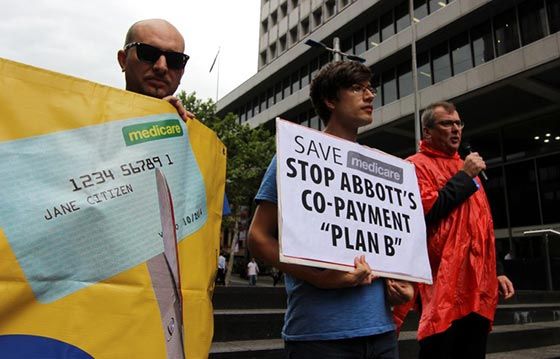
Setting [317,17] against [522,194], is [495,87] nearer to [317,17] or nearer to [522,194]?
[522,194]

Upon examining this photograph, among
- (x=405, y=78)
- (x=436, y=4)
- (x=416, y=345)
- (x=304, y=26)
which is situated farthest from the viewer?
(x=304, y=26)

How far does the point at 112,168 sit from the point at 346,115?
1042mm

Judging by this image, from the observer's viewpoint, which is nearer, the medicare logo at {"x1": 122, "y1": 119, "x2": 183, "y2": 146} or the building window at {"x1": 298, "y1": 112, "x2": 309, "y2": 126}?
the medicare logo at {"x1": 122, "y1": 119, "x2": 183, "y2": 146}

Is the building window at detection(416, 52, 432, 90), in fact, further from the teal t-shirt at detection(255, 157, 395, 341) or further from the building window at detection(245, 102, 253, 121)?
the teal t-shirt at detection(255, 157, 395, 341)

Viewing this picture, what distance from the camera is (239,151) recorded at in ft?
73.3

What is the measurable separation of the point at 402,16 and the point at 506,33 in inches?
253

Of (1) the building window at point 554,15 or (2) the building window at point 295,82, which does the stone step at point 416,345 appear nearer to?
(1) the building window at point 554,15

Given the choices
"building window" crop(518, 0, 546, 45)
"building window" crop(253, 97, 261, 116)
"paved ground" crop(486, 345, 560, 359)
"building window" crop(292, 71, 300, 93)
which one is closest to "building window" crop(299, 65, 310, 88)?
"building window" crop(292, 71, 300, 93)

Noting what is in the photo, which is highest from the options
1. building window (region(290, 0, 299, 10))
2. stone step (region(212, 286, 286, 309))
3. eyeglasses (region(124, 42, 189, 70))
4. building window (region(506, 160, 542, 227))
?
building window (region(290, 0, 299, 10))

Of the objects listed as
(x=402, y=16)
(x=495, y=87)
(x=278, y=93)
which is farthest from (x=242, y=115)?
(x=495, y=87)

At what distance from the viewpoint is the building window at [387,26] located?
77.2 ft

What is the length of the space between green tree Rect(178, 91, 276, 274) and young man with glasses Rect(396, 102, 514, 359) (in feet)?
59.2

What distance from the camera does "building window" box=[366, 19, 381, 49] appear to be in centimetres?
2452

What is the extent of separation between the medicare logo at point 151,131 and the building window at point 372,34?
2458 centimetres
